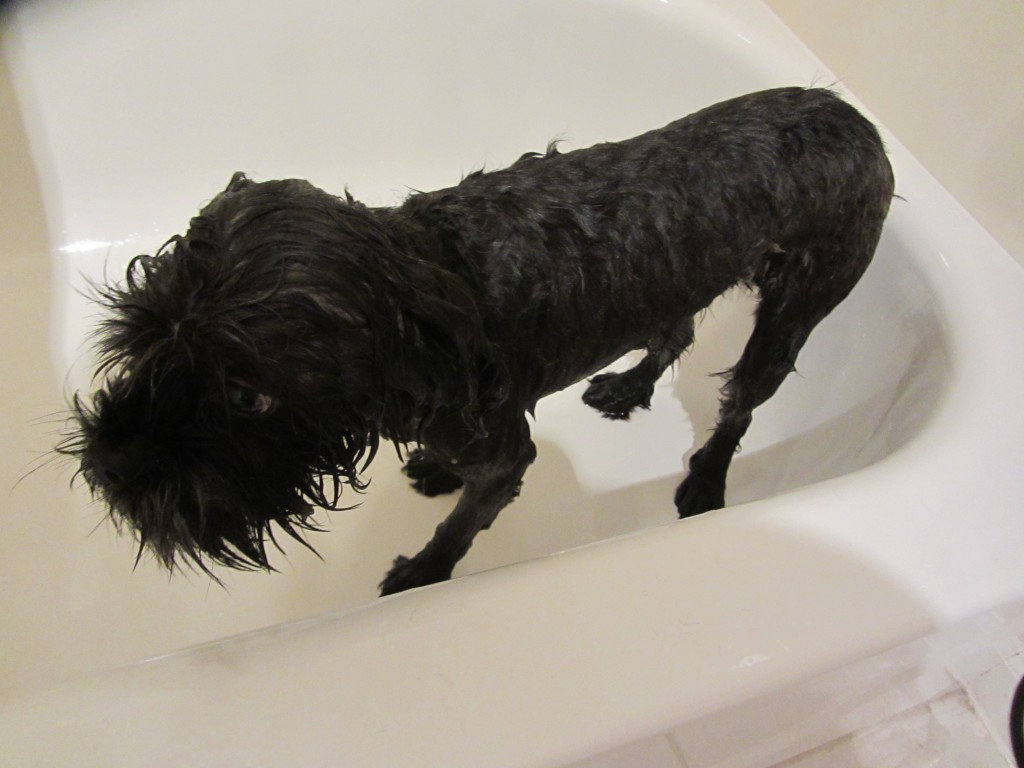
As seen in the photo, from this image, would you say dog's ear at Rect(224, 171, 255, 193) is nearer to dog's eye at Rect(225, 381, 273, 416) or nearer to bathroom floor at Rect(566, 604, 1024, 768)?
dog's eye at Rect(225, 381, 273, 416)

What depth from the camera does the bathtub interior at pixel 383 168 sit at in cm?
153

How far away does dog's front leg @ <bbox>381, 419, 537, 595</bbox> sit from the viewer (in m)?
1.20

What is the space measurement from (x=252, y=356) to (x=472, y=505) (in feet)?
2.26

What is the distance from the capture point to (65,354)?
6.01ft

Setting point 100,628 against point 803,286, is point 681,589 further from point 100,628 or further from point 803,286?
point 100,628

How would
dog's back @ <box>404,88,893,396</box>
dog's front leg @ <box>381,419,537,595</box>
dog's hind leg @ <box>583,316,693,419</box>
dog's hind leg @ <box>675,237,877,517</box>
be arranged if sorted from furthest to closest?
dog's hind leg @ <box>583,316,693,419</box>
dog's hind leg @ <box>675,237,877,517</box>
dog's front leg @ <box>381,419,537,595</box>
dog's back @ <box>404,88,893,396</box>

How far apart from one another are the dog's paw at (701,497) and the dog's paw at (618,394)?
30 centimetres

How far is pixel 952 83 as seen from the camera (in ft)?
5.02

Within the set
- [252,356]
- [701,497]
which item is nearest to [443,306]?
[252,356]

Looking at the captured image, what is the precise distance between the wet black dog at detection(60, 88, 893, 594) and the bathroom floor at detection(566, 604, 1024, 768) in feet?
1.59

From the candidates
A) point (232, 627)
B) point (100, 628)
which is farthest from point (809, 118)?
point (100, 628)

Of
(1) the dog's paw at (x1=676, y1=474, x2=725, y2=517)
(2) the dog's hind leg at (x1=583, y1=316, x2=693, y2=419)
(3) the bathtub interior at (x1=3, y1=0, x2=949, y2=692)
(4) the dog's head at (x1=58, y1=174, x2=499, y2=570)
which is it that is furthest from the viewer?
(2) the dog's hind leg at (x1=583, y1=316, x2=693, y2=419)

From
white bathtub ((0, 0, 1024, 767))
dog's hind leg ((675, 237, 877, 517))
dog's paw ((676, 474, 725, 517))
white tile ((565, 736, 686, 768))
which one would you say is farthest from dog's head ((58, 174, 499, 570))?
dog's paw ((676, 474, 725, 517))

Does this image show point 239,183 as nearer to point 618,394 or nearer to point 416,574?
point 416,574
